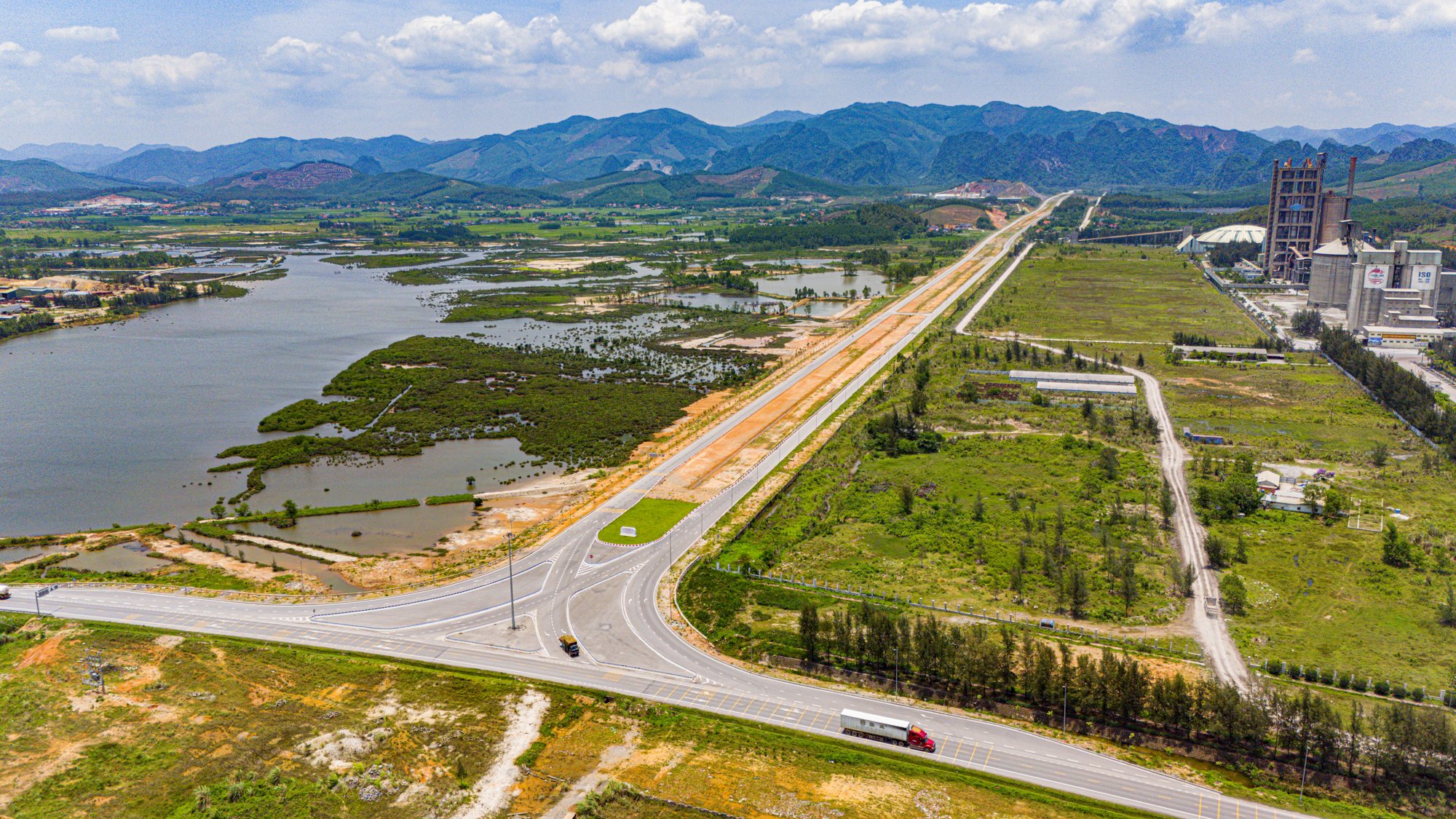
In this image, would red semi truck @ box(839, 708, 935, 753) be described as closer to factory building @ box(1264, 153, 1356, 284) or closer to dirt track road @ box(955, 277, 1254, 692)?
dirt track road @ box(955, 277, 1254, 692)

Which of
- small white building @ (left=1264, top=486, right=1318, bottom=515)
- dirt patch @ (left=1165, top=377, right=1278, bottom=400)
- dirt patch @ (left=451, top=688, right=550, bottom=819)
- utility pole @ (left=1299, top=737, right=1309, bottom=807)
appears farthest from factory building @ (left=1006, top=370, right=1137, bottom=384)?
dirt patch @ (left=451, top=688, right=550, bottom=819)

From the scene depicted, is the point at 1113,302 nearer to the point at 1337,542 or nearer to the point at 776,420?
A: the point at 776,420

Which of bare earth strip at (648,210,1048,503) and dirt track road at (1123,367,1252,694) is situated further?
bare earth strip at (648,210,1048,503)

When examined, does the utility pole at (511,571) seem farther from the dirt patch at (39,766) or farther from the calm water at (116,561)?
the calm water at (116,561)

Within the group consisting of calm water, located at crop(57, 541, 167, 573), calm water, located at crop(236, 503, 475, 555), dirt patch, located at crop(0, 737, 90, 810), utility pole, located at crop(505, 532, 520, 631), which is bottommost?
dirt patch, located at crop(0, 737, 90, 810)

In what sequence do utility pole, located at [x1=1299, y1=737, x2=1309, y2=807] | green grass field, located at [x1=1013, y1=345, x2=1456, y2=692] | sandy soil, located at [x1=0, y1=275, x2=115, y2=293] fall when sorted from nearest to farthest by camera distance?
1. utility pole, located at [x1=1299, y1=737, x2=1309, y2=807]
2. green grass field, located at [x1=1013, y1=345, x2=1456, y2=692]
3. sandy soil, located at [x1=0, y1=275, x2=115, y2=293]

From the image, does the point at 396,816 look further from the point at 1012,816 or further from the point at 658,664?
the point at 1012,816

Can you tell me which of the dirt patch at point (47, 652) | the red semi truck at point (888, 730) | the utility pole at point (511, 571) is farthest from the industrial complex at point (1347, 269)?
the dirt patch at point (47, 652)
